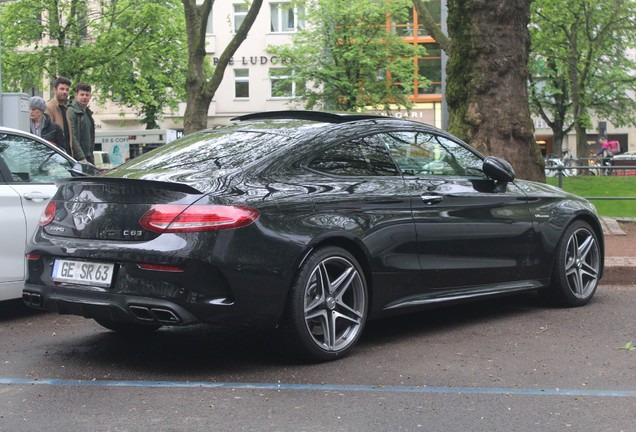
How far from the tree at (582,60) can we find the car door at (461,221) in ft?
103

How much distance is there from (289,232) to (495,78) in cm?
608

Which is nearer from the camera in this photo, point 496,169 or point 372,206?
point 372,206

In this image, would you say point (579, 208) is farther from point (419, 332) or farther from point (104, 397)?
point (104, 397)

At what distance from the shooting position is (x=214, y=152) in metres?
5.72

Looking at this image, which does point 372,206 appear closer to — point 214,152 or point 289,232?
point 289,232

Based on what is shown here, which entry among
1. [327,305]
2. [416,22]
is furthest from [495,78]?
[416,22]

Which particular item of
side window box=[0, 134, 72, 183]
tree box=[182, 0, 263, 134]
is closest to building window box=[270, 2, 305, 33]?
tree box=[182, 0, 263, 134]

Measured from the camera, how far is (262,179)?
17.5ft

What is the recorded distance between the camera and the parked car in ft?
16.5

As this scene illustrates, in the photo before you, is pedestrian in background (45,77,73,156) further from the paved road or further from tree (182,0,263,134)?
tree (182,0,263,134)

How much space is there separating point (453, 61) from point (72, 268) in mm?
6743

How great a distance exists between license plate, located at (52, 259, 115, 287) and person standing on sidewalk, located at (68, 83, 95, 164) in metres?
6.08

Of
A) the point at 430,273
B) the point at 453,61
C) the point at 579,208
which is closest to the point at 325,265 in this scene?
the point at 430,273

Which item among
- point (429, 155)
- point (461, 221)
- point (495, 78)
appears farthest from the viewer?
point (495, 78)
